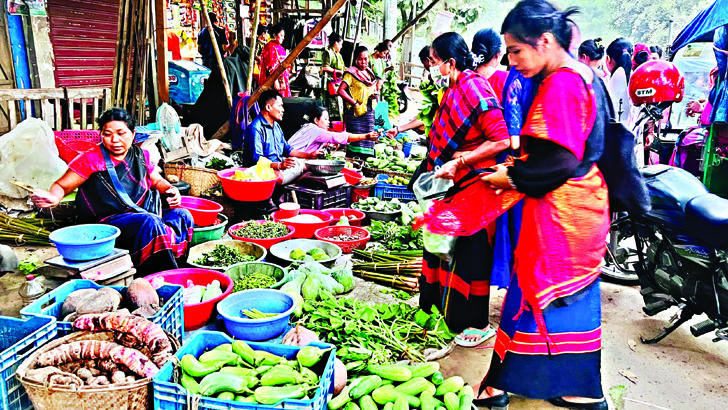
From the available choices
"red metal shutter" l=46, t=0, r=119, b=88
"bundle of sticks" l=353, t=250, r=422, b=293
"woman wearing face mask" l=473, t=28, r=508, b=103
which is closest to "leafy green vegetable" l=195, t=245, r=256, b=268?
"bundle of sticks" l=353, t=250, r=422, b=293

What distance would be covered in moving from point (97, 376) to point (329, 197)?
12.1ft

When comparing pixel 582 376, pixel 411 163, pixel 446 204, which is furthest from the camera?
pixel 411 163

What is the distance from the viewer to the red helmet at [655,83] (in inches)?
213

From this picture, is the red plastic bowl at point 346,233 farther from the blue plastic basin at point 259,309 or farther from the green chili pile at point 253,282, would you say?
the blue plastic basin at point 259,309

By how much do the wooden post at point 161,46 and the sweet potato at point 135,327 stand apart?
4.99m

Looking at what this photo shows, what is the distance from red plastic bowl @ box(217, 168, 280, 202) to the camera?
476cm

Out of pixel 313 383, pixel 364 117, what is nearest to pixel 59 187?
pixel 313 383

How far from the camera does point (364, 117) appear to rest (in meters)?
8.73

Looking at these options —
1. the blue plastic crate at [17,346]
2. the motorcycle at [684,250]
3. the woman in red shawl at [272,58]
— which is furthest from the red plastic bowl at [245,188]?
the woman in red shawl at [272,58]

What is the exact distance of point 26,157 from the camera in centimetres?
503

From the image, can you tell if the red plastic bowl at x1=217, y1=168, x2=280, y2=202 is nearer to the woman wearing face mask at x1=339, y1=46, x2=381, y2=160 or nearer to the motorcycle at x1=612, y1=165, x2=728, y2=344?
the motorcycle at x1=612, y1=165, x2=728, y2=344

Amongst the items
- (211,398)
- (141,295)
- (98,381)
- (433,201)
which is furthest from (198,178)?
(211,398)

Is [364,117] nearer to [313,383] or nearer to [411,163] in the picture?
[411,163]

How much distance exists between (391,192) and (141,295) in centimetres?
382
